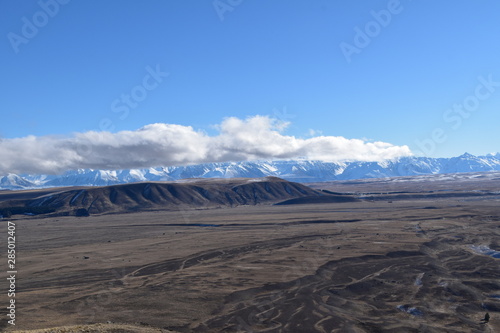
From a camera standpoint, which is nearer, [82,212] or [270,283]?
[270,283]

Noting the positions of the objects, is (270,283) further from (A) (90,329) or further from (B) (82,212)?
(B) (82,212)

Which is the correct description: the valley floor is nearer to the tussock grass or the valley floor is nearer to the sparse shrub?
the tussock grass

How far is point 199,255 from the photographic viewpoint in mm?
61188

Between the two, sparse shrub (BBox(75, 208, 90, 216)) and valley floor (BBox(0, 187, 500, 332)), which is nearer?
valley floor (BBox(0, 187, 500, 332))

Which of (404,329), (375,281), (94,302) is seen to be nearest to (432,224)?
(375,281)

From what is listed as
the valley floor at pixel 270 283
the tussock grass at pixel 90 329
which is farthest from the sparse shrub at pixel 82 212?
the tussock grass at pixel 90 329

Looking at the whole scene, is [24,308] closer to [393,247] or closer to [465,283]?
[465,283]

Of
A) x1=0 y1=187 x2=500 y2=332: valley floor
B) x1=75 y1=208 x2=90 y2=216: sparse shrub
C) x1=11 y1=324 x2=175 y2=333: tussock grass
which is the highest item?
x1=75 y1=208 x2=90 y2=216: sparse shrub

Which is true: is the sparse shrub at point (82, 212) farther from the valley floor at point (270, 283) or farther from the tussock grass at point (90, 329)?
the tussock grass at point (90, 329)

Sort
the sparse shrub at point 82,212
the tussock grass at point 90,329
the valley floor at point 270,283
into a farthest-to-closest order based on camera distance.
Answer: the sparse shrub at point 82,212
the valley floor at point 270,283
the tussock grass at point 90,329

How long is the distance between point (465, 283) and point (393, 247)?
19607mm

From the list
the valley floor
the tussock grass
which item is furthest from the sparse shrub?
the tussock grass

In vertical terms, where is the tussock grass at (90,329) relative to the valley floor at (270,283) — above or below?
above

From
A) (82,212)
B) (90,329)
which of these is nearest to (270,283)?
(90,329)
